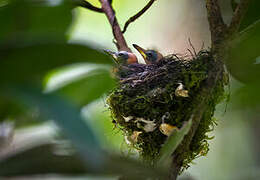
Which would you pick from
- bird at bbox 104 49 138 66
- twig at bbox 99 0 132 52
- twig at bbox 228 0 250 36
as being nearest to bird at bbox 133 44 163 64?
bird at bbox 104 49 138 66

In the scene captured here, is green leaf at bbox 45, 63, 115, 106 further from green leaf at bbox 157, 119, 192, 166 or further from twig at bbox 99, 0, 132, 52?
twig at bbox 99, 0, 132, 52

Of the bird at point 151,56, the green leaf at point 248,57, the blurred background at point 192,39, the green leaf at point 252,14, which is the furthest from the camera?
the blurred background at point 192,39

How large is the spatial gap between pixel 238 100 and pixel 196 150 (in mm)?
778

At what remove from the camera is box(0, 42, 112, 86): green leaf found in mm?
422

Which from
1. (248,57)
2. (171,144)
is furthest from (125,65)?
(248,57)

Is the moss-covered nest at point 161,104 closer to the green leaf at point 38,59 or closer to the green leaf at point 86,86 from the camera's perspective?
the green leaf at point 86,86

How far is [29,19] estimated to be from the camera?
51 centimetres

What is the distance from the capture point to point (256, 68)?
755 millimetres

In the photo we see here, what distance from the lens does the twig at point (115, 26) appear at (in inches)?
70.7

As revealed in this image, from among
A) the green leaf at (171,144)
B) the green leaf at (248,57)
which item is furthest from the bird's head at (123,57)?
the green leaf at (248,57)

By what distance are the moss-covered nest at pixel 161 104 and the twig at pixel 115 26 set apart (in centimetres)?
19

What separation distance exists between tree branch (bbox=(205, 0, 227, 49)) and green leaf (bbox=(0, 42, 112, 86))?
0.68 metres

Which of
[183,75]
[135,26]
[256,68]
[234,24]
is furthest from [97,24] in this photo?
[256,68]

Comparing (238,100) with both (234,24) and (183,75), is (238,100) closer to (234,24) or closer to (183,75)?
(234,24)
